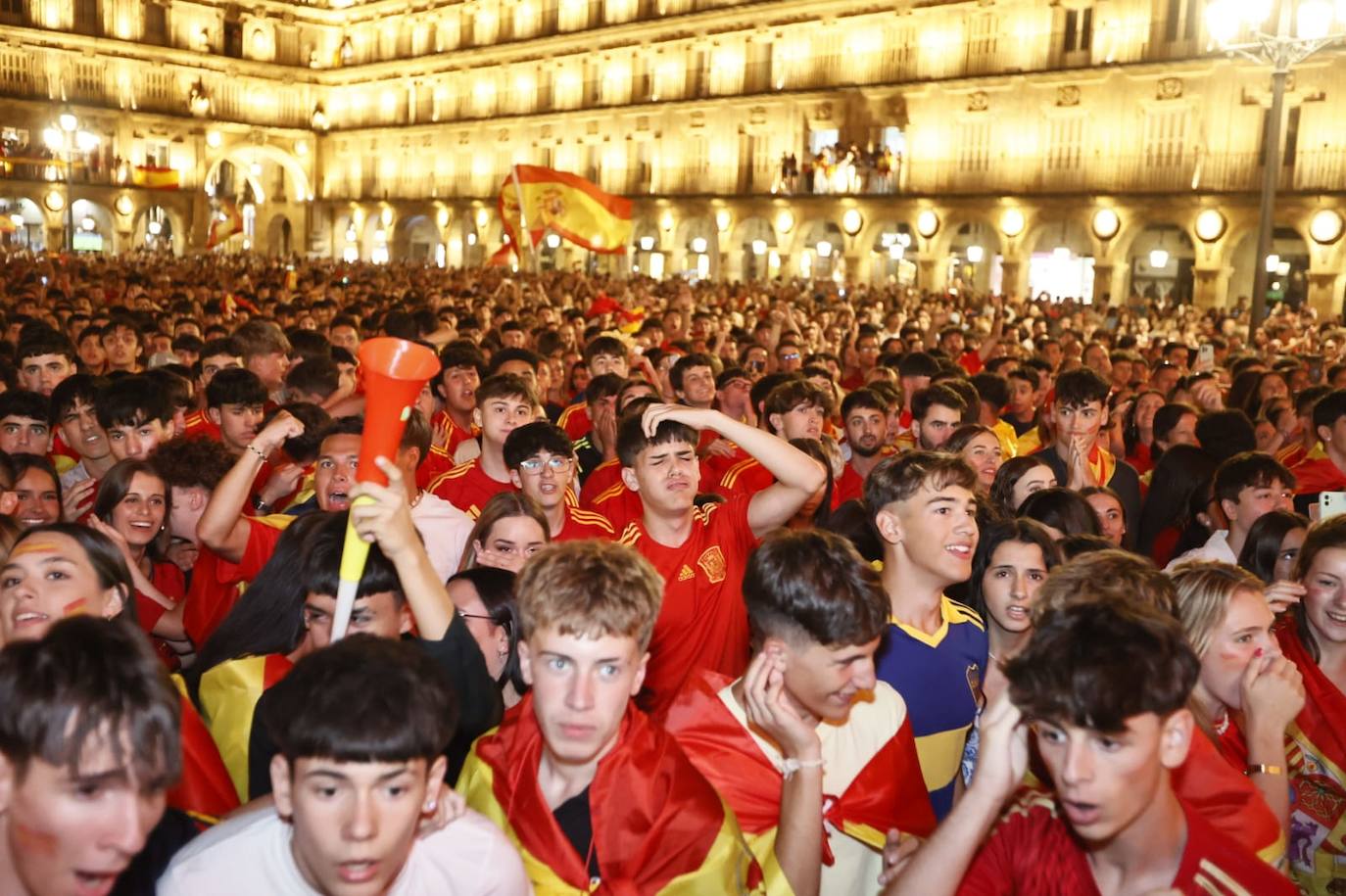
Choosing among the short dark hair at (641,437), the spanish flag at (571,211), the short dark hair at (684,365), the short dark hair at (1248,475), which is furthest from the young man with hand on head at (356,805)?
the spanish flag at (571,211)

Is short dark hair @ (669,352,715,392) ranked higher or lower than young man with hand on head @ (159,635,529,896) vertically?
higher

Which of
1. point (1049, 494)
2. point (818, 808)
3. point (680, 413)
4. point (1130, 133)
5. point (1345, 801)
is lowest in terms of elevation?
point (1345, 801)

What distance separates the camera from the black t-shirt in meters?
3.34

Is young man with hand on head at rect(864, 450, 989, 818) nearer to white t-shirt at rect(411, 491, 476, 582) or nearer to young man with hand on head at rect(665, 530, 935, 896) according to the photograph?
young man with hand on head at rect(665, 530, 935, 896)

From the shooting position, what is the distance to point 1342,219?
1093 inches

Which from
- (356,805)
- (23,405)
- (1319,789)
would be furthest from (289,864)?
(23,405)

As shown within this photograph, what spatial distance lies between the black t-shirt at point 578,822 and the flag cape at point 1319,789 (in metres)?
2.39

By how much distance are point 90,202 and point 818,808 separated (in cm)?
5793

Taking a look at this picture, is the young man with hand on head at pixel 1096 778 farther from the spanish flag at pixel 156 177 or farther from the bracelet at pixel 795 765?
the spanish flag at pixel 156 177

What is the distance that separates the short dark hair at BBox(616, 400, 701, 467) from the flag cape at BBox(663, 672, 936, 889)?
1.71 m

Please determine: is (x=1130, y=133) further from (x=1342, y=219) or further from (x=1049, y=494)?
(x=1049, y=494)

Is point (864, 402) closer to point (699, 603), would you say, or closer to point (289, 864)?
point (699, 603)

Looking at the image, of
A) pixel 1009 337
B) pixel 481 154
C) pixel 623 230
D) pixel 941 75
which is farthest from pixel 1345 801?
pixel 481 154

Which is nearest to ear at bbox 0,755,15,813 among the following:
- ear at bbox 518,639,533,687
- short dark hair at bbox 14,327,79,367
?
ear at bbox 518,639,533,687
